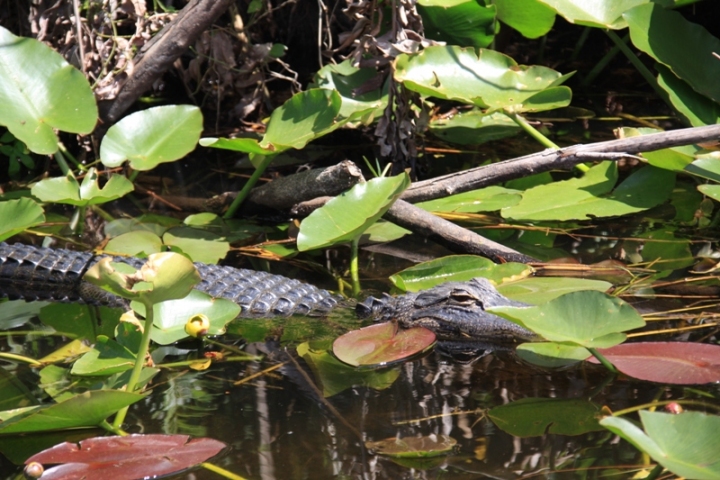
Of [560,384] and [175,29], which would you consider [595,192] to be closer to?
[560,384]

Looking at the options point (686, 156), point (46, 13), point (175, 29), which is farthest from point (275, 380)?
point (46, 13)

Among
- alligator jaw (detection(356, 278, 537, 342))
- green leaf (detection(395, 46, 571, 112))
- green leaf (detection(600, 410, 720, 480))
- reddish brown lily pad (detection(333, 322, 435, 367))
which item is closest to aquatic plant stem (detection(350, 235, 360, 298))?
alligator jaw (detection(356, 278, 537, 342))

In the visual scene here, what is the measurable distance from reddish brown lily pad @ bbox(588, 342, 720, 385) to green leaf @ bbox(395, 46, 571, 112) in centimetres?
134

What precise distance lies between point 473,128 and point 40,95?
2031 mm

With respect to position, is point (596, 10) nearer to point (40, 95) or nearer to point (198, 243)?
point (198, 243)

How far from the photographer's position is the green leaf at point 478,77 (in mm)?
3170

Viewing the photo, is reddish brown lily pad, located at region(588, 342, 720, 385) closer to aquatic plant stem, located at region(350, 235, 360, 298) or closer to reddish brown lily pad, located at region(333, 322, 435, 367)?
reddish brown lily pad, located at region(333, 322, 435, 367)

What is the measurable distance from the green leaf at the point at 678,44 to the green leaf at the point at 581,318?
1.68m

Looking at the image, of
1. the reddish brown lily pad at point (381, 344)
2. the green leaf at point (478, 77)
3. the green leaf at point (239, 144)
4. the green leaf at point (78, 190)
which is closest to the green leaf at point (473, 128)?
the green leaf at point (478, 77)

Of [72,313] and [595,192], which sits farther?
[595,192]

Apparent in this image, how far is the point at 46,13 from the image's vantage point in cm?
395

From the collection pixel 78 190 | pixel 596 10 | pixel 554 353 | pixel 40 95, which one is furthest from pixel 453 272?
pixel 40 95

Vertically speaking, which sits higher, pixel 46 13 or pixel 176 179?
pixel 46 13

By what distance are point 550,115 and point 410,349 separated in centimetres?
256
